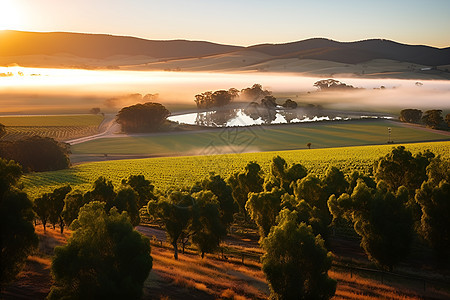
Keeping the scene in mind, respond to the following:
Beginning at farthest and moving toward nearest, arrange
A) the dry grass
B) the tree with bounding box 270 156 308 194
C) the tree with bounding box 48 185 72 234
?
the tree with bounding box 270 156 308 194 → the tree with bounding box 48 185 72 234 → the dry grass

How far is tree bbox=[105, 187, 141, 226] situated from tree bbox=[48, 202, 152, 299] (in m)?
21.0

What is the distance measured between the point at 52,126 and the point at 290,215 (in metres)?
147

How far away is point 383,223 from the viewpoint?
37406 mm

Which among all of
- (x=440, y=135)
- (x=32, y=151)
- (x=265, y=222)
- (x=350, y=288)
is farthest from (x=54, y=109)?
(x=350, y=288)

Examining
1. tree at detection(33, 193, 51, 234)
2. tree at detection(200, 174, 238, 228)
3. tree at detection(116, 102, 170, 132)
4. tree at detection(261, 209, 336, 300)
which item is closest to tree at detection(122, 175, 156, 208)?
tree at detection(33, 193, 51, 234)

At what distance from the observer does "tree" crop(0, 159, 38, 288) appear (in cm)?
2739

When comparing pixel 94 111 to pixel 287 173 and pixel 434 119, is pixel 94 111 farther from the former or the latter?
pixel 287 173

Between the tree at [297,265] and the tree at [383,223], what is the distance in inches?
485

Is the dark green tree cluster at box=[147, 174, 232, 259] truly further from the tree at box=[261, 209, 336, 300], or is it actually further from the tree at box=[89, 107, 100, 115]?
the tree at box=[89, 107, 100, 115]

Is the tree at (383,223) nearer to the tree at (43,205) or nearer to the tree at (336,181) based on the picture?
the tree at (336,181)

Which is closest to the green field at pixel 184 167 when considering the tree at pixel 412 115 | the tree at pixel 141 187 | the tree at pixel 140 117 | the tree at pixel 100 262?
the tree at pixel 141 187

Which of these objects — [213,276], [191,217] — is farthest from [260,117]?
[213,276]

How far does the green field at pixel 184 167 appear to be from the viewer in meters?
81.4

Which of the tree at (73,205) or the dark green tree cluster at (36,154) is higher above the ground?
the tree at (73,205)
